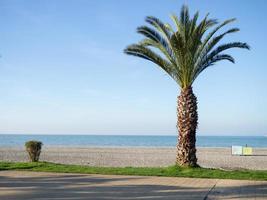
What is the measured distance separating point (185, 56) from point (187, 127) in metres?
2.65

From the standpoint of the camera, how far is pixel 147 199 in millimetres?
10445

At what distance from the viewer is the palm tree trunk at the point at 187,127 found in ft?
55.8

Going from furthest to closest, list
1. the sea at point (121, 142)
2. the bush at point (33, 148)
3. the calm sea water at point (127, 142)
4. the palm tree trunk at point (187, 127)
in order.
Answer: the calm sea water at point (127, 142)
the sea at point (121, 142)
the bush at point (33, 148)
the palm tree trunk at point (187, 127)

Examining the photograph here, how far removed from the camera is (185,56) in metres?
16.8

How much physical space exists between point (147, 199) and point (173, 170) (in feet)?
19.7

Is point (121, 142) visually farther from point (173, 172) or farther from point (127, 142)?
point (173, 172)

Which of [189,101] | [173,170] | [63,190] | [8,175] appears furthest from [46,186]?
[189,101]

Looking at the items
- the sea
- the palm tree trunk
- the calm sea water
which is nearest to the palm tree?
the palm tree trunk

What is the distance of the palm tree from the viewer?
16781mm

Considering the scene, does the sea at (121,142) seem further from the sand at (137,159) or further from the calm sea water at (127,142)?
the sand at (137,159)

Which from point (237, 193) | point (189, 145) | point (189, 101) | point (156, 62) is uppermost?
point (156, 62)

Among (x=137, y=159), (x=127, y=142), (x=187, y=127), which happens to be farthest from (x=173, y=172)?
(x=127, y=142)

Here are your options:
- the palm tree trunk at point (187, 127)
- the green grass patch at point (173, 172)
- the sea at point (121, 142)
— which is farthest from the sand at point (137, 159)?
the sea at point (121, 142)

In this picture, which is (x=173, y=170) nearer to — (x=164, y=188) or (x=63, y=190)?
(x=164, y=188)
